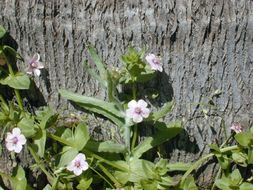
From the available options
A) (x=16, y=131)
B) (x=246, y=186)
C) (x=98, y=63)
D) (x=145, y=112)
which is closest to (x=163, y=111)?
(x=145, y=112)

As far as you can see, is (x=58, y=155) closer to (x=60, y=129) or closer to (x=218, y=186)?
(x=60, y=129)

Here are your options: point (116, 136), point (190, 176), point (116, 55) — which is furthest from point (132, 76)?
point (190, 176)

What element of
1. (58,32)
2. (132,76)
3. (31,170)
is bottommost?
(31,170)

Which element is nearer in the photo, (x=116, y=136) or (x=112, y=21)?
(x=112, y=21)

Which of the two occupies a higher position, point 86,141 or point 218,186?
point 86,141

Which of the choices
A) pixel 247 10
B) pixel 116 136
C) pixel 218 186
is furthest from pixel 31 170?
pixel 247 10

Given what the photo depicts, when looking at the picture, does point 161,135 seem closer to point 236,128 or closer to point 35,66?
point 236,128
